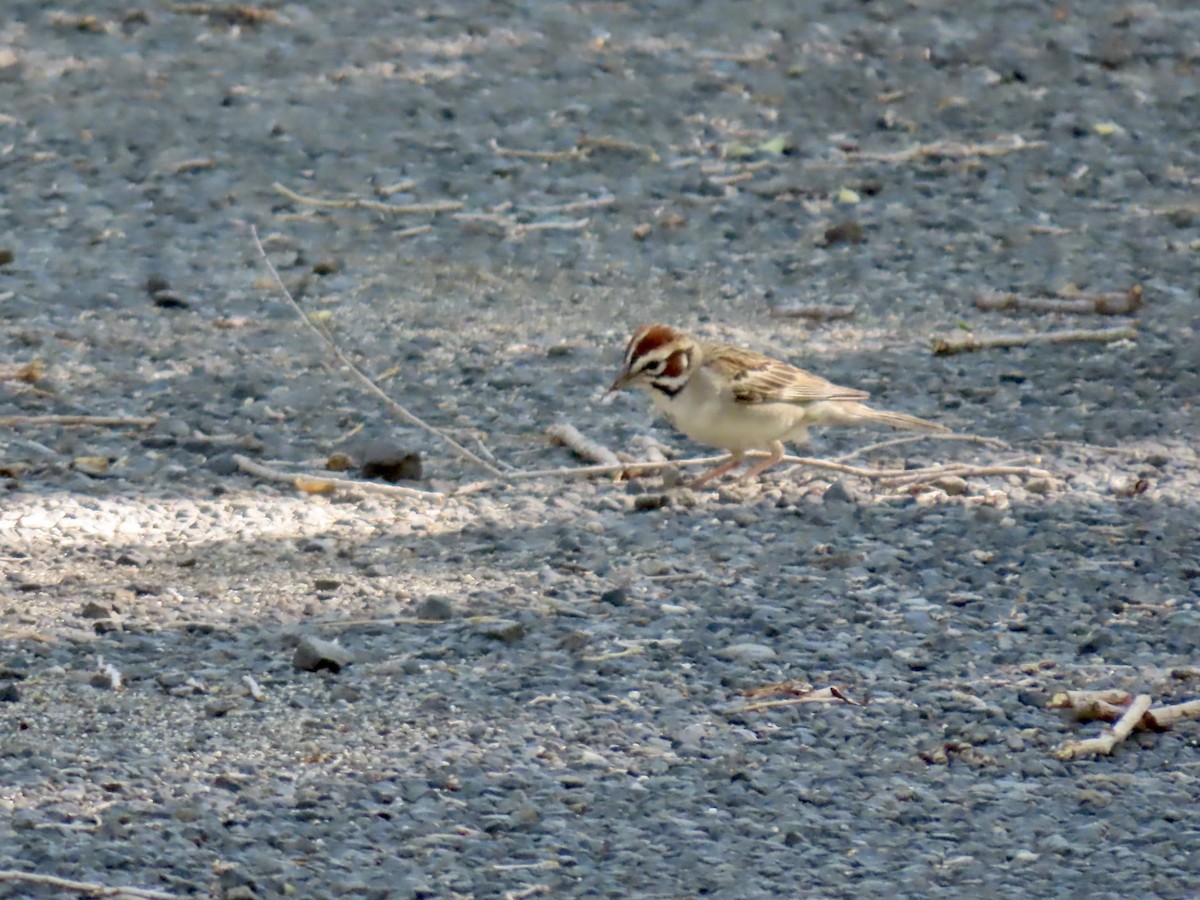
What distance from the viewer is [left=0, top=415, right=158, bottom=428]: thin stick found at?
6551 millimetres

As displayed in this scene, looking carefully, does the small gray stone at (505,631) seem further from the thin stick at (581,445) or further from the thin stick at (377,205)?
the thin stick at (377,205)

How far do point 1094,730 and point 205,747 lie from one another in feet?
7.13

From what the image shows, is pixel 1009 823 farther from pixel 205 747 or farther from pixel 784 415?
pixel 784 415

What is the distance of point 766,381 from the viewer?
6.41m

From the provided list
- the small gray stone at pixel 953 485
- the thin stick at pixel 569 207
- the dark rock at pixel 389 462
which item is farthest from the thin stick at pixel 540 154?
Answer: the small gray stone at pixel 953 485

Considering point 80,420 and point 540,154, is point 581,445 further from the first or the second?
point 540,154

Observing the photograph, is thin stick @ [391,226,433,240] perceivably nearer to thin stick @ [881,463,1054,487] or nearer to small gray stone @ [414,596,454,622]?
thin stick @ [881,463,1054,487]

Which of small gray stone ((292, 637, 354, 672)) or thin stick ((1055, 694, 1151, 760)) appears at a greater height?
thin stick ((1055, 694, 1151, 760))

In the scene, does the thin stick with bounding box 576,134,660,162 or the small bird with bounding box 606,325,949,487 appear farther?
the thin stick with bounding box 576,134,660,162

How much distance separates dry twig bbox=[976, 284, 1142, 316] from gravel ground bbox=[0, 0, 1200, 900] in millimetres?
82

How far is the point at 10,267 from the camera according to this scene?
8.34 m

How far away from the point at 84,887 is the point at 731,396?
3.27 meters

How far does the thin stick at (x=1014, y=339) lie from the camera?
7.69m

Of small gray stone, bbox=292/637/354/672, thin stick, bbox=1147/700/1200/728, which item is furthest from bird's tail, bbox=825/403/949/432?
small gray stone, bbox=292/637/354/672
